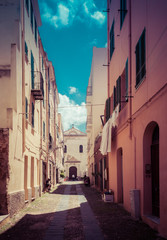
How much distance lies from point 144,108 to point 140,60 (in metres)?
1.59

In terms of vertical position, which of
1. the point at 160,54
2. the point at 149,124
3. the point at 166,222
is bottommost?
the point at 166,222

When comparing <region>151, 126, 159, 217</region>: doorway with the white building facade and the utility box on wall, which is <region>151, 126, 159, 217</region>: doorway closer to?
the utility box on wall

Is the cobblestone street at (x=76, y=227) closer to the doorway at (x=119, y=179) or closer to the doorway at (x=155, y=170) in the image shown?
the doorway at (x=155, y=170)

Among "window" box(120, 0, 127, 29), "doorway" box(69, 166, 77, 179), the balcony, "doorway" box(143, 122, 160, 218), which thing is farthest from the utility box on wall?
"doorway" box(69, 166, 77, 179)

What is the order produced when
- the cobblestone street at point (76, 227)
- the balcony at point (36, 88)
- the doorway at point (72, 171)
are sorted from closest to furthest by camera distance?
1. the cobblestone street at point (76, 227)
2. the balcony at point (36, 88)
3. the doorway at point (72, 171)

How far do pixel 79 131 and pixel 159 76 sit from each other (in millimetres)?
56471

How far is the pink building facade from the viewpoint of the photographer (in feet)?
20.8

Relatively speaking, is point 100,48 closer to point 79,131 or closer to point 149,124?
point 149,124

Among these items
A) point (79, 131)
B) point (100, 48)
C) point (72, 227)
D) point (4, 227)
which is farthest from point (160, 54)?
point (79, 131)

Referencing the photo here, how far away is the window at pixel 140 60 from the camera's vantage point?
8125 mm

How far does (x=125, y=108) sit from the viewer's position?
34.7 ft

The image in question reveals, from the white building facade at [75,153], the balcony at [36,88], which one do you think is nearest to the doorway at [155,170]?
the balcony at [36,88]

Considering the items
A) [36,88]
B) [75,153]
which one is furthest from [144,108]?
[75,153]

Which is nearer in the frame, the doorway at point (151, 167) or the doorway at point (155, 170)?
the doorway at point (155, 170)
